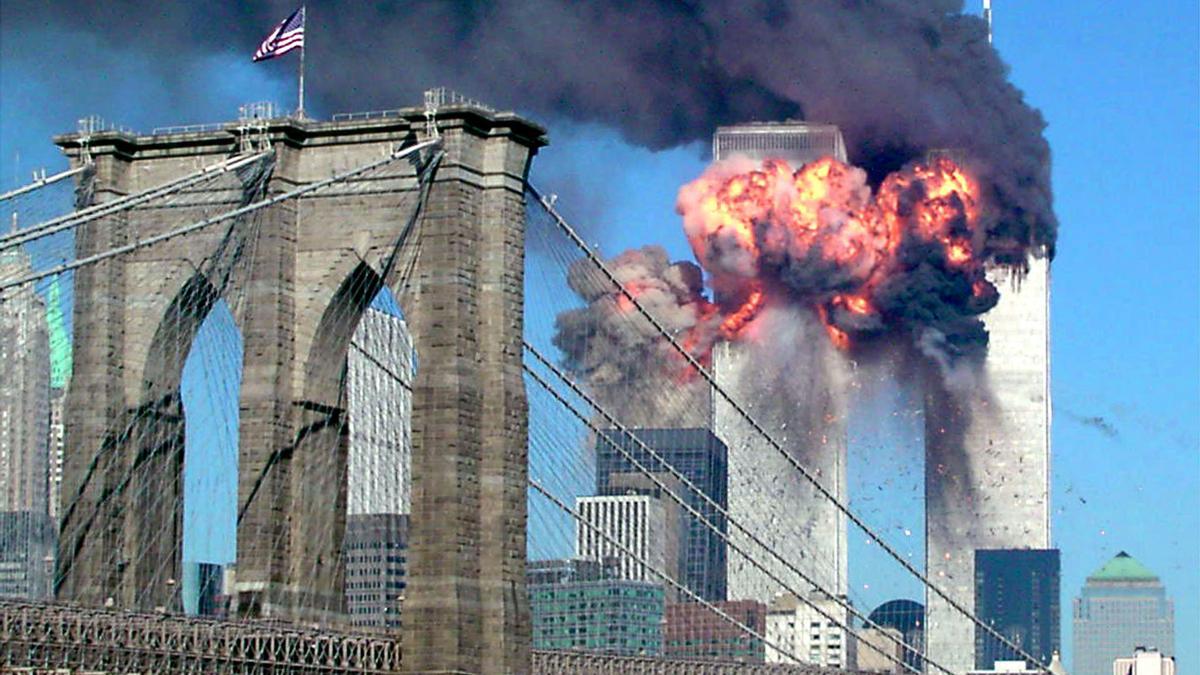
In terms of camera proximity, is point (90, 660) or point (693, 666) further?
point (693, 666)

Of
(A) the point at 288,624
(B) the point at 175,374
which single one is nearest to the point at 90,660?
(A) the point at 288,624

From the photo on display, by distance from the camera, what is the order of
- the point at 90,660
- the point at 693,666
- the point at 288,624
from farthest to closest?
the point at 693,666 < the point at 288,624 < the point at 90,660

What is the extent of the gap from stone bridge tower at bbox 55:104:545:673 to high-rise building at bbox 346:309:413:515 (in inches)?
116

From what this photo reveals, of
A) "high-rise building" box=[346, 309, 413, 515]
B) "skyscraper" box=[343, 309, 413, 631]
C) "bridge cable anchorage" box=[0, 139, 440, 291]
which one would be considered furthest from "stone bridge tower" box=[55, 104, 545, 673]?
"skyscraper" box=[343, 309, 413, 631]

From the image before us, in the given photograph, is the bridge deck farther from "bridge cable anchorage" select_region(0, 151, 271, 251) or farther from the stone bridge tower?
"bridge cable anchorage" select_region(0, 151, 271, 251)

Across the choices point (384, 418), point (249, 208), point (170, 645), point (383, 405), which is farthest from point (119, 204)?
point (383, 405)

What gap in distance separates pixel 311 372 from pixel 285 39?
1048cm

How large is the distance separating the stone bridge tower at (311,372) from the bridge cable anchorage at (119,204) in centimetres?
121

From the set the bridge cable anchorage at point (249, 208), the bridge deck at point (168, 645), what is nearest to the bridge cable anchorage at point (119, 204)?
the bridge cable anchorage at point (249, 208)

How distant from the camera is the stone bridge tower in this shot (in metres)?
103

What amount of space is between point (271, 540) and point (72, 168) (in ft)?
45.3

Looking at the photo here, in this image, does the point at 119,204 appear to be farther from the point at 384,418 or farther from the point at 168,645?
the point at 384,418

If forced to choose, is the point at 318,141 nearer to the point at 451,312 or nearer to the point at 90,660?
the point at 451,312

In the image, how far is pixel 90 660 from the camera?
306 feet
